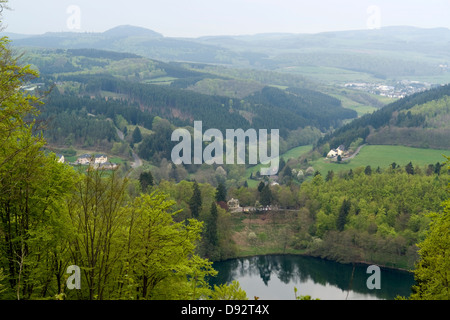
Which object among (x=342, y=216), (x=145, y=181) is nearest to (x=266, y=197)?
(x=342, y=216)

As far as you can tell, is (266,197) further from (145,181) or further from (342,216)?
(145,181)

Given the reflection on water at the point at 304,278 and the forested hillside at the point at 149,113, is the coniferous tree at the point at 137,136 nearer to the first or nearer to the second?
the forested hillside at the point at 149,113

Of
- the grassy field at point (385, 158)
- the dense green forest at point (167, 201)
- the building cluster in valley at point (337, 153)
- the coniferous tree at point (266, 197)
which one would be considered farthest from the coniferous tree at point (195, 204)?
the building cluster in valley at point (337, 153)

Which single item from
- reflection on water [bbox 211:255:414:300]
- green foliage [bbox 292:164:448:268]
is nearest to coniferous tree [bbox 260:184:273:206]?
green foliage [bbox 292:164:448:268]

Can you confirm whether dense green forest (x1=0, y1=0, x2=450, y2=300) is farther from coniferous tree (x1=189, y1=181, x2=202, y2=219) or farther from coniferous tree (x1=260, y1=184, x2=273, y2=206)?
coniferous tree (x1=260, y1=184, x2=273, y2=206)

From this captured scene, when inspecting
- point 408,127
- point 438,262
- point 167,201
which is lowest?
point 408,127

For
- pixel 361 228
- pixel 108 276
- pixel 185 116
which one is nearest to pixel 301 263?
pixel 361 228
